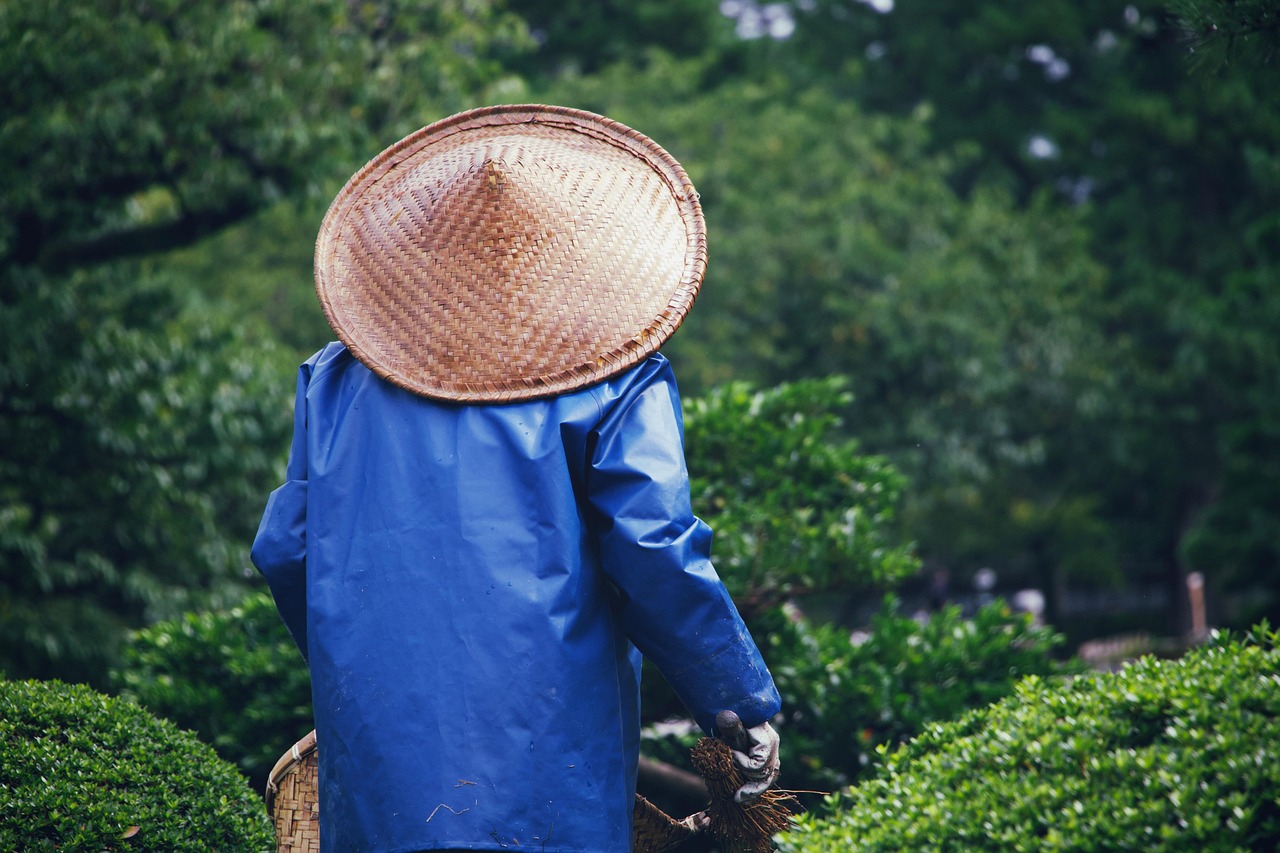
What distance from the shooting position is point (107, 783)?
9.15ft

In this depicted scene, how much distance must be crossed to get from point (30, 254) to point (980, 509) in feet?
47.3

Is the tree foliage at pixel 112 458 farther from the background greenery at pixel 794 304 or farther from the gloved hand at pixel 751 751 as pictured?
the gloved hand at pixel 751 751

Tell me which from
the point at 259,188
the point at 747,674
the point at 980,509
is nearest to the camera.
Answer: the point at 747,674

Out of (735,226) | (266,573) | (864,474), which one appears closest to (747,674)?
(266,573)

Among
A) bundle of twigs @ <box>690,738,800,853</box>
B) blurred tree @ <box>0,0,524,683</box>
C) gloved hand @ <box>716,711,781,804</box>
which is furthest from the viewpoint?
blurred tree @ <box>0,0,524,683</box>

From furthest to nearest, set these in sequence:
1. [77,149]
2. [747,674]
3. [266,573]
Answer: [77,149] → [266,573] → [747,674]

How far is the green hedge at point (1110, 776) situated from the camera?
6.68 feet

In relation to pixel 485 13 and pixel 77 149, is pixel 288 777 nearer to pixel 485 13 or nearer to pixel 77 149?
pixel 77 149

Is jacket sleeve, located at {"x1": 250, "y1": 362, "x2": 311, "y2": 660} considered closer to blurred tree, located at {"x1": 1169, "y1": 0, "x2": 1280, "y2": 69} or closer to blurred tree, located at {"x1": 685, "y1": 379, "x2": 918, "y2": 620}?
blurred tree, located at {"x1": 685, "y1": 379, "x2": 918, "y2": 620}

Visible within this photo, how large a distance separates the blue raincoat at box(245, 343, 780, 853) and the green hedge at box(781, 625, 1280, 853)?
44 centimetres

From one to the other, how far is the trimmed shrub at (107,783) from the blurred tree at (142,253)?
16.3 feet

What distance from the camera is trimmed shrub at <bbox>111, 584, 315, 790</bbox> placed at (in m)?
4.01

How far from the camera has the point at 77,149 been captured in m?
7.25

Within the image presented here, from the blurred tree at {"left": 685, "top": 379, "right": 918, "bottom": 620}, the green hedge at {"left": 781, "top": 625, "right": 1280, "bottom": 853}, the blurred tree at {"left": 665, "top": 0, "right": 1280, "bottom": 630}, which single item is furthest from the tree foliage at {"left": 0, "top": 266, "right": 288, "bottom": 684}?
the blurred tree at {"left": 665, "top": 0, "right": 1280, "bottom": 630}
